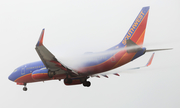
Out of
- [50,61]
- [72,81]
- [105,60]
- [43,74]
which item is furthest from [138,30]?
[43,74]

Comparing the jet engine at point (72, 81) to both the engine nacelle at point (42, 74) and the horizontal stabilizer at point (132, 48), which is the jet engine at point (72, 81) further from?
the horizontal stabilizer at point (132, 48)

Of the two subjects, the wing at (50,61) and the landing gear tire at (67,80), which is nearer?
the wing at (50,61)

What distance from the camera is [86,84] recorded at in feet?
94.0

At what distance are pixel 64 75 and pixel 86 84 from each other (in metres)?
3.43

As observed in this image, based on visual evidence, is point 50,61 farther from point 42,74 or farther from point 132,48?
point 132,48

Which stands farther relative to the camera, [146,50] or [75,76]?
[75,76]

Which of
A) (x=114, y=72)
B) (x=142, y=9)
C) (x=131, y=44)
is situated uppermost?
(x=142, y=9)

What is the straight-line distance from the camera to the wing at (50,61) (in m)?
21.1

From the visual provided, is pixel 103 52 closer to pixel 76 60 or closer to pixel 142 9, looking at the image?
pixel 76 60

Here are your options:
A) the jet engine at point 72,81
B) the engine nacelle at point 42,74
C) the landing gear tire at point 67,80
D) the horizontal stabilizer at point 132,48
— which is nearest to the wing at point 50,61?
the engine nacelle at point 42,74

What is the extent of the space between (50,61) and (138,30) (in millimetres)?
8864

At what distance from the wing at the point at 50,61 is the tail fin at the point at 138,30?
208 inches

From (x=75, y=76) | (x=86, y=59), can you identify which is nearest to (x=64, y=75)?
(x=75, y=76)

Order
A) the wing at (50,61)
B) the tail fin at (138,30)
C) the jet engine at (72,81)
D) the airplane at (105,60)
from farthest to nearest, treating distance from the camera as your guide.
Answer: the jet engine at (72,81) → the tail fin at (138,30) → the airplane at (105,60) → the wing at (50,61)
